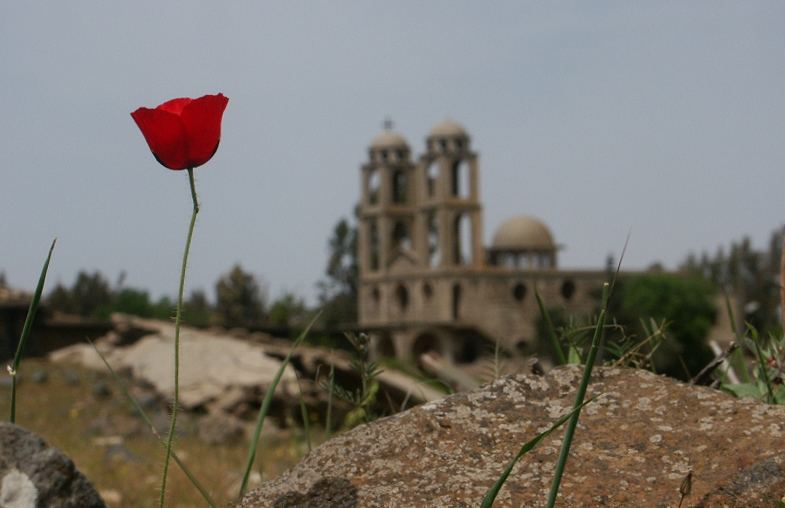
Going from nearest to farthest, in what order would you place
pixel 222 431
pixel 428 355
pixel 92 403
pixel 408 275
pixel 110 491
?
pixel 428 355
pixel 110 491
pixel 222 431
pixel 92 403
pixel 408 275

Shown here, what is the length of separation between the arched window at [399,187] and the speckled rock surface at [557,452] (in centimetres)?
6101

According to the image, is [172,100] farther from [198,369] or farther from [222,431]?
[198,369]

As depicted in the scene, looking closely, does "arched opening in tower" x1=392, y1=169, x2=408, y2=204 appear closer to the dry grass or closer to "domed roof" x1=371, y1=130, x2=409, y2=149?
"domed roof" x1=371, y1=130, x2=409, y2=149

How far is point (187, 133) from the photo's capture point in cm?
179

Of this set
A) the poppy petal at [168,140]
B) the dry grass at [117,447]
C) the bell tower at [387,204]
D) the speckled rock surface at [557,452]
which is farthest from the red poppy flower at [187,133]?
the bell tower at [387,204]

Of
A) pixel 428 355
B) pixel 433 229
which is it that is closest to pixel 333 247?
pixel 433 229

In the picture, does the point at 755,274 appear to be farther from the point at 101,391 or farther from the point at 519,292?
the point at 101,391

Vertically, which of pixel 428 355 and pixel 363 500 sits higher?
pixel 428 355

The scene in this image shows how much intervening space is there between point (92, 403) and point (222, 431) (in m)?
3.76

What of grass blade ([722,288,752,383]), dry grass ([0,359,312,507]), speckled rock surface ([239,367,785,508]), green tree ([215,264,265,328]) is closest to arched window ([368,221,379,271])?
green tree ([215,264,265,328])

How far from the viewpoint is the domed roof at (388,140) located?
63062 mm

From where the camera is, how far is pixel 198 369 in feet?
51.2

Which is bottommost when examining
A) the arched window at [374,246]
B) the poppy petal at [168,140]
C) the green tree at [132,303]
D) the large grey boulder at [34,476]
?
the large grey boulder at [34,476]

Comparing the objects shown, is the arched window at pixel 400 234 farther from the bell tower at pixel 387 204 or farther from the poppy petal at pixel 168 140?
the poppy petal at pixel 168 140
